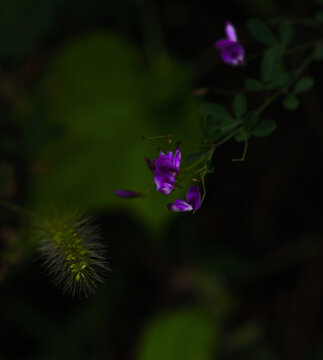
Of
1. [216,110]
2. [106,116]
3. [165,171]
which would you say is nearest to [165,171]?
[165,171]

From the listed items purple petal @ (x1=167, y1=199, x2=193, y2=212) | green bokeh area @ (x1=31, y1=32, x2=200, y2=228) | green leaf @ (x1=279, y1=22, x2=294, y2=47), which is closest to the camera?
purple petal @ (x1=167, y1=199, x2=193, y2=212)

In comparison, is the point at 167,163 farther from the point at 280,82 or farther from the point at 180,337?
the point at 180,337

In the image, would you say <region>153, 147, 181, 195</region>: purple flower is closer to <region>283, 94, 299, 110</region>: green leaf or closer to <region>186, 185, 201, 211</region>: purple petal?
<region>186, 185, 201, 211</region>: purple petal

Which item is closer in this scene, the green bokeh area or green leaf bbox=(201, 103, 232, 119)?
green leaf bbox=(201, 103, 232, 119)

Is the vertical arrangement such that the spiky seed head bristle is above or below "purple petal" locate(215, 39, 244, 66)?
below

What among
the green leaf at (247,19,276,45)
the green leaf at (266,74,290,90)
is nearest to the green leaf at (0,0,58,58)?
the green leaf at (247,19,276,45)

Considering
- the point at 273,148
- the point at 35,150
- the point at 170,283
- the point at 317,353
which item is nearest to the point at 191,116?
the point at 273,148

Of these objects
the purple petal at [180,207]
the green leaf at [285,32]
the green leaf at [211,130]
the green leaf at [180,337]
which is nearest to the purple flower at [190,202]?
the purple petal at [180,207]
